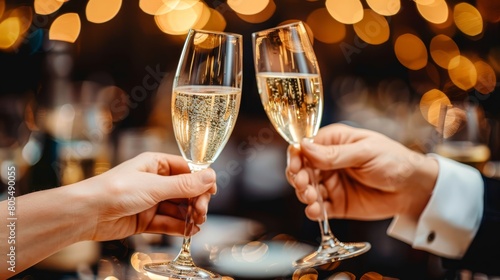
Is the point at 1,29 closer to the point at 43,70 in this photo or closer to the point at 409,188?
the point at 43,70

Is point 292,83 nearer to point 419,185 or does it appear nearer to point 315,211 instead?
point 315,211

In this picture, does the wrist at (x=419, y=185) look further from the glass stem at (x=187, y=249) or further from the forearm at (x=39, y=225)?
the forearm at (x=39, y=225)

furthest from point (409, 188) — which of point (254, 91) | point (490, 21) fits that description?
point (490, 21)

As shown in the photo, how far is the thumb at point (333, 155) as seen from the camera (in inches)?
42.8

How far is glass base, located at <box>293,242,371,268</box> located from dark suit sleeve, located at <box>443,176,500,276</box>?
1.07 feet

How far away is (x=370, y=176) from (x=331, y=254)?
1.20 ft

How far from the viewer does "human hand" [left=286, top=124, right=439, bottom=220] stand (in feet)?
4.06

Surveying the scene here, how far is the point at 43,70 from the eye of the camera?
7.66 ft

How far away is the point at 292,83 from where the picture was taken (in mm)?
976

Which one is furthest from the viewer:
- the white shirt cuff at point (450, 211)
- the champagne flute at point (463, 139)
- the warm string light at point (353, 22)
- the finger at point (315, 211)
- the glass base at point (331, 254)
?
the warm string light at point (353, 22)

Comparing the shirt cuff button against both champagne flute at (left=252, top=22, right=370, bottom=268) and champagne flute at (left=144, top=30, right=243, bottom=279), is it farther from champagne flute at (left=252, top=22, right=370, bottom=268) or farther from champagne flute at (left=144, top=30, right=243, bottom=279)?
champagne flute at (left=144, top=30, right=243, bottom=279)

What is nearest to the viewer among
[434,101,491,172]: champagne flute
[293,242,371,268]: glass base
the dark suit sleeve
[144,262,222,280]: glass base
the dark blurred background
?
[144,262,222,280]: glass base

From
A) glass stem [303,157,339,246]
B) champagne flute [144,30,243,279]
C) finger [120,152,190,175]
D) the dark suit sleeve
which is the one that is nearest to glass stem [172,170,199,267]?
champagne flute [144,30,243,279]

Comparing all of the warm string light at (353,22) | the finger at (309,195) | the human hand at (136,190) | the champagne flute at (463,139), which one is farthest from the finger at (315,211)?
the warm string light at (353,22)
